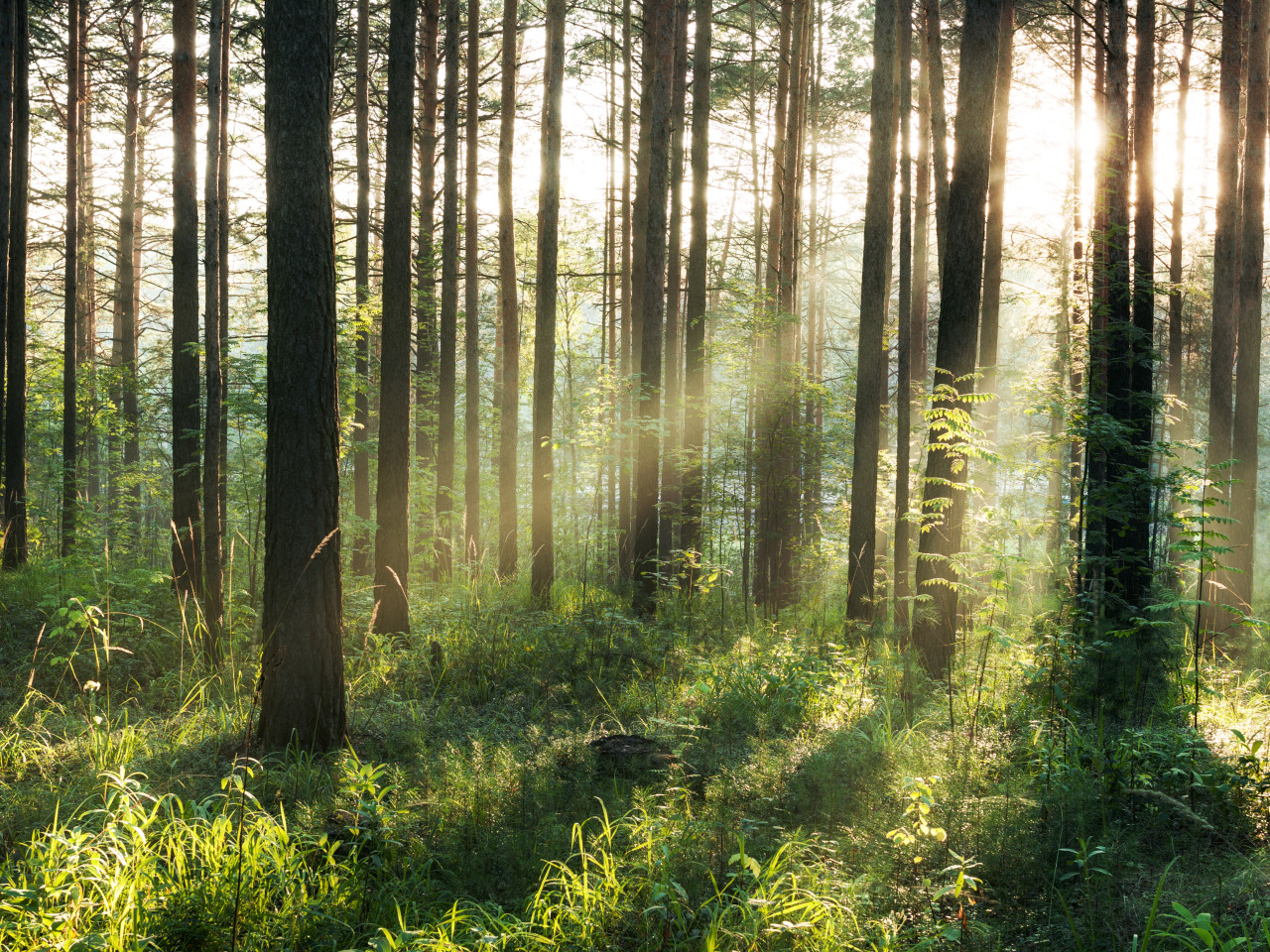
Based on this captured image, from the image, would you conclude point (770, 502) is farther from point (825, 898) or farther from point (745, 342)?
point (825, 898)

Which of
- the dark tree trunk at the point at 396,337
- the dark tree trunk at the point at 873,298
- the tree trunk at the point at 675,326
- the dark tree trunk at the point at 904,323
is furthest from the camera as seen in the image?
the dark tree trunk at the point at 904,323

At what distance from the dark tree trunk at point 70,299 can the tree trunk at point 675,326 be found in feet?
33.2

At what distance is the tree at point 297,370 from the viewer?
4875mm

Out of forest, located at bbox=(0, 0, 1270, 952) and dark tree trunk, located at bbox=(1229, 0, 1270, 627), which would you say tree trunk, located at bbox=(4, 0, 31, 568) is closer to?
forest, located at bbox=(0, 0, 1270, 952)

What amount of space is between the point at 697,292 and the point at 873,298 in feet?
8.80

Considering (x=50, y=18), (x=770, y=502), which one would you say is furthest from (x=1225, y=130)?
(x=50, y=18)

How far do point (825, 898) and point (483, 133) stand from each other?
1797 centimetres

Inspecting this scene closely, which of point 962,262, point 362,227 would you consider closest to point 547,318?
point 362,227

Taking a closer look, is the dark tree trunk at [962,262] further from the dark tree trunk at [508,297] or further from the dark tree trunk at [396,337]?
the dark tree trunk at [508,297]

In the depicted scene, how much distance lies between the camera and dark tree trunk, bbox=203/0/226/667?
704 centimetres

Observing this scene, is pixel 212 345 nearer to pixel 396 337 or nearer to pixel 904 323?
pixel 396 337

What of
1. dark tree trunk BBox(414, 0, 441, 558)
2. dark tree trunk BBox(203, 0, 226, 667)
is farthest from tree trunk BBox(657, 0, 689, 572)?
dark tree trunk BBox(203, 0, 226, 667)

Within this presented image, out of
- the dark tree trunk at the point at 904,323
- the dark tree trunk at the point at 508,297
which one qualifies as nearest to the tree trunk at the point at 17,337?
the dark tree trunk at the point at 508,297

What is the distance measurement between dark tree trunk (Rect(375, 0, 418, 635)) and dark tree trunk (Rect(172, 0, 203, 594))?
2125mm
